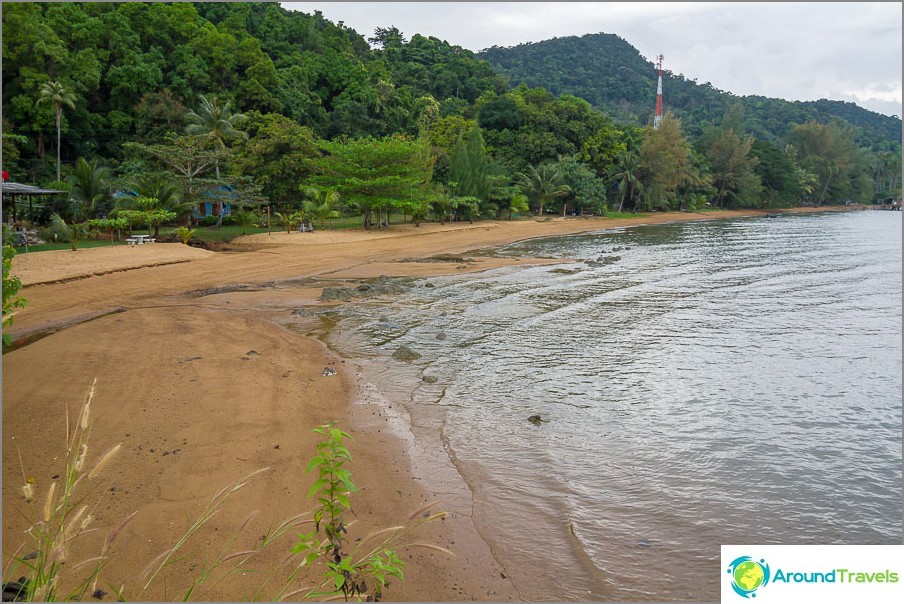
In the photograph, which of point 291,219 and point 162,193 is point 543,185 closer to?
point 291,219

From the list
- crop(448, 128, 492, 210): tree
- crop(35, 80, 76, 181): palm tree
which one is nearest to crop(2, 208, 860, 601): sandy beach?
crop(35, 80, 76, 181): palm tree

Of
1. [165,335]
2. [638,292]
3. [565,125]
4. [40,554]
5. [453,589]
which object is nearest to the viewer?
[40,554]

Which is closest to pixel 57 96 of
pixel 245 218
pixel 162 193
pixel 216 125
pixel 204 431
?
pixel 216 125

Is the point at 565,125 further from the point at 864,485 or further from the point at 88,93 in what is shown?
the point at 864,485

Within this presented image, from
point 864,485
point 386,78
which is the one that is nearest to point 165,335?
point 864,485

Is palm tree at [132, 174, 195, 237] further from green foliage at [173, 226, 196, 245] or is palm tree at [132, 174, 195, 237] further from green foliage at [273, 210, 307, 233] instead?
green foliage at [273, 210, 307, 233]

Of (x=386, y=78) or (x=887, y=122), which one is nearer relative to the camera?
(x=386, y=78)

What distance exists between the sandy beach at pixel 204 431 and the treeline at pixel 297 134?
43.5ft

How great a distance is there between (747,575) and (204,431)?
211 inches

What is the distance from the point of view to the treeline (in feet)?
95.1

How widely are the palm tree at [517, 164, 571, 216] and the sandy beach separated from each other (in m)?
31.9

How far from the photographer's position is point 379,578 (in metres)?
2.75

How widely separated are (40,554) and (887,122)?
16446 cm

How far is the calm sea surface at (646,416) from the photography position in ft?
17.1
